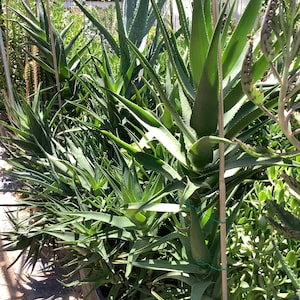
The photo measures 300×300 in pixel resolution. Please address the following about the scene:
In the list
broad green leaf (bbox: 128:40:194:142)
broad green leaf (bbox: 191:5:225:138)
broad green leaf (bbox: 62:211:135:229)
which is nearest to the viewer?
broad green leaf (bbox: 191:5:225:138)

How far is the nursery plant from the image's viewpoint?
3.99ft

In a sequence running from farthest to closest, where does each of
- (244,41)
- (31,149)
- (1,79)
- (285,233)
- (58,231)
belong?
(1,79), (31,149), (58,231), (244,41), (285,233)

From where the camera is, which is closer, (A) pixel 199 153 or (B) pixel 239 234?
(A) pixel 199 153

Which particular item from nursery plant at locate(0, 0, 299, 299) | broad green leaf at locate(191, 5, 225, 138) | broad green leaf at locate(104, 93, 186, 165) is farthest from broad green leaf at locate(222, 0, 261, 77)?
broad green leaf at locate(104, 93, 186, 165)

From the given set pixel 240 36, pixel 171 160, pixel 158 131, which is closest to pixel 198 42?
pixel 240 36

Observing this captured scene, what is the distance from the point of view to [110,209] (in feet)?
5.59

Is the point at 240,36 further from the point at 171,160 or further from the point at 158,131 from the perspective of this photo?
the point at 171,160

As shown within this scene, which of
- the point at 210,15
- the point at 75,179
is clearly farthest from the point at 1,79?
the point at 210,15

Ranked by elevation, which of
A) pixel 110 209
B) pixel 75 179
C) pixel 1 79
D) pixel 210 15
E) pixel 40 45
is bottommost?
pixel 110 209

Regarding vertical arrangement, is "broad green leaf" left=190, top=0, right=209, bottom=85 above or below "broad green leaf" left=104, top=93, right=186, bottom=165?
above

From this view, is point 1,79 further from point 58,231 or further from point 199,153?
point 199,153

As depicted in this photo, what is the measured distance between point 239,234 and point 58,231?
2.22 ft

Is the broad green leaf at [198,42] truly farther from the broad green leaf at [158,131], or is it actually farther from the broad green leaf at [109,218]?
the broad green leaf at [109,218]

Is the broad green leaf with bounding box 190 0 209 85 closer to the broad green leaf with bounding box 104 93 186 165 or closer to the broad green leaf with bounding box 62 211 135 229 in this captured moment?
the broad green leaf with bounding box 104 93 186 165
